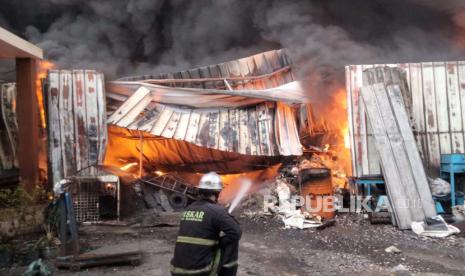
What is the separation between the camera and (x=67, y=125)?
9750mm

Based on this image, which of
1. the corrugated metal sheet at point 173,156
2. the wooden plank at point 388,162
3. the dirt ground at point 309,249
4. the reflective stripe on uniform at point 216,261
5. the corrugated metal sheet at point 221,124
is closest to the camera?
the reflective stripe on uniform at point 216,261

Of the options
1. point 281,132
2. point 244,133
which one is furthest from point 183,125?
point 281,132

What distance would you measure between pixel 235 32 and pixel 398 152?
890 cm

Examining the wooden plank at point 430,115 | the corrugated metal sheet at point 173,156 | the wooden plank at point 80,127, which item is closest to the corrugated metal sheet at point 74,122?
the wooden plank at point 80,127

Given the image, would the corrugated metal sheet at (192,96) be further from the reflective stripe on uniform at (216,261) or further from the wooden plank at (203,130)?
the reflective stripe on uniform at (216,261)

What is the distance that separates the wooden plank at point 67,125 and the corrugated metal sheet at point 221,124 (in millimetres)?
867

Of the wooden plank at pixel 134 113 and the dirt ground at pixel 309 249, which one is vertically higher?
the wooden plank at pixel 134 113

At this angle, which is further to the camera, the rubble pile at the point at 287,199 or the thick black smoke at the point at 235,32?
the thick black smoke at the point at 235,32

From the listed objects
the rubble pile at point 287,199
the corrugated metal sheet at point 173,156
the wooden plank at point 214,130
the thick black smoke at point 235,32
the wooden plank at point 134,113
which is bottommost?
the rubble pile at point 287,199

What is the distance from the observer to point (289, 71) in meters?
12.6

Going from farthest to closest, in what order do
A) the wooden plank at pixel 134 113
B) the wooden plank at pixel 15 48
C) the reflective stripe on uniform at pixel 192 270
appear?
the wooden plank at pixel 134 113 < the wooden plank at pixel 15 48 < the reflective stripe on uniform at pixel 192 270

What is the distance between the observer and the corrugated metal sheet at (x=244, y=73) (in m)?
11.7

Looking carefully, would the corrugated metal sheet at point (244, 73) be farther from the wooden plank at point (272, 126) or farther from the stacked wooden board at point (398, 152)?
the stacked wooden board at point (398, 152)

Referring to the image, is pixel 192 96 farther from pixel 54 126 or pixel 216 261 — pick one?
pixel 216 261
